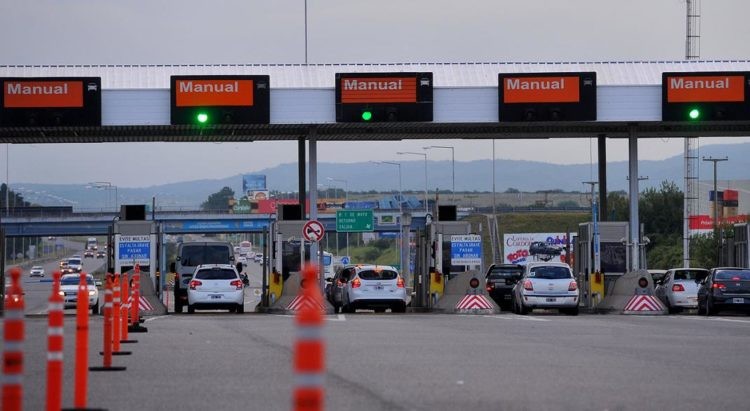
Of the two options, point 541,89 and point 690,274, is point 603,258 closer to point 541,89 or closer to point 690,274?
point 690,274

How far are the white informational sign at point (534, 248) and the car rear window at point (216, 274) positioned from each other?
4833 centimetres

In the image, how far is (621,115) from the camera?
37625 millimetres

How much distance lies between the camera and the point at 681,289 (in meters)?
39.0

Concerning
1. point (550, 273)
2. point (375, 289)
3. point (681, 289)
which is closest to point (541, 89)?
point (550, 273)

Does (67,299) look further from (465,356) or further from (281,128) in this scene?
(465,356)

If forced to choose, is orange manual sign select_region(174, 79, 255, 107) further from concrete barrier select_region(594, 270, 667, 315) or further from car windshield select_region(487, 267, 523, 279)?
car windshield select_region(487, 267, 523, 279)

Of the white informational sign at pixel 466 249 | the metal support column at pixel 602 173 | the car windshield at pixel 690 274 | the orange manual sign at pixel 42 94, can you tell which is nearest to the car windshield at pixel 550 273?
the white informational sign at pixel 466 249

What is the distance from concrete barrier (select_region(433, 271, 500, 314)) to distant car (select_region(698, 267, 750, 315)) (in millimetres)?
5857

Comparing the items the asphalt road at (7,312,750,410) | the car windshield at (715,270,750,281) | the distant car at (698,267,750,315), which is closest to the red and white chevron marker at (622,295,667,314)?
the distant car at (698,267,750,315)

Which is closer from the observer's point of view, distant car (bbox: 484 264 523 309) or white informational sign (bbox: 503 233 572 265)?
distant car (bbox: 484 264 523 309)

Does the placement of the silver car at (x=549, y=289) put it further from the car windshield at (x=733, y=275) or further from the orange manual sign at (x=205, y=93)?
the orange manual sign at (x=205, y=93)

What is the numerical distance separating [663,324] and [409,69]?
1237cm

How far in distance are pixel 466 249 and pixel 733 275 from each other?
328 inches

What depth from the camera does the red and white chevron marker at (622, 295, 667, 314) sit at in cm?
3647
